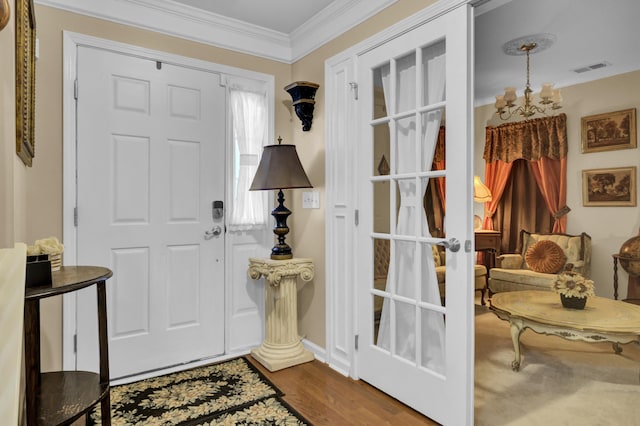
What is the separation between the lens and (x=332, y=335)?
108 inches

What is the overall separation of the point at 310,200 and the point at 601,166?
3.50 meters

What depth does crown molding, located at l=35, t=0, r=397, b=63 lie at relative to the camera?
2453 mm

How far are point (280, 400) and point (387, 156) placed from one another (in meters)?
1.52

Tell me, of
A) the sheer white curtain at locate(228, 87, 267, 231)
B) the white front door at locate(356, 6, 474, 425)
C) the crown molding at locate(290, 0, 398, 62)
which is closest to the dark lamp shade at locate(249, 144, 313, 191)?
the sheer white curtain at locate(228, 87, 267, 231)

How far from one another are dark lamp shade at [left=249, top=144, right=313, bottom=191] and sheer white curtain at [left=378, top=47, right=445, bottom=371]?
721 mm

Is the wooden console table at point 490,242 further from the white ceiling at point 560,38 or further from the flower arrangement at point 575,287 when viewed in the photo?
the flower arrangement at point 575,287

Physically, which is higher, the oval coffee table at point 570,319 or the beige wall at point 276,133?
the beige wall at point 276,133

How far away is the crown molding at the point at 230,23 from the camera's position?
A: 245 centimetres

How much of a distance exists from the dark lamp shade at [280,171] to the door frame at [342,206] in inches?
9.0

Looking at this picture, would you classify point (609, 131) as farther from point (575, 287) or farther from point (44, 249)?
point (44, 249)

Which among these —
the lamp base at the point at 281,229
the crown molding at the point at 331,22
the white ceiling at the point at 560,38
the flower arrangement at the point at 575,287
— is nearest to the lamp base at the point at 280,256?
the lamp base at the point at 281,229

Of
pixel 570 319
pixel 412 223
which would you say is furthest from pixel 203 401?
pixel 570 319

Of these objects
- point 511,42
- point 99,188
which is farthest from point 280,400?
point 511,42

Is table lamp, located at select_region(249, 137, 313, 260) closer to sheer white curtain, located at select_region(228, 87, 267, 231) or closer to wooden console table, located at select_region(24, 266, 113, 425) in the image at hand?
sheer white curtain, located at select_region(228, 87, 267, 231)
